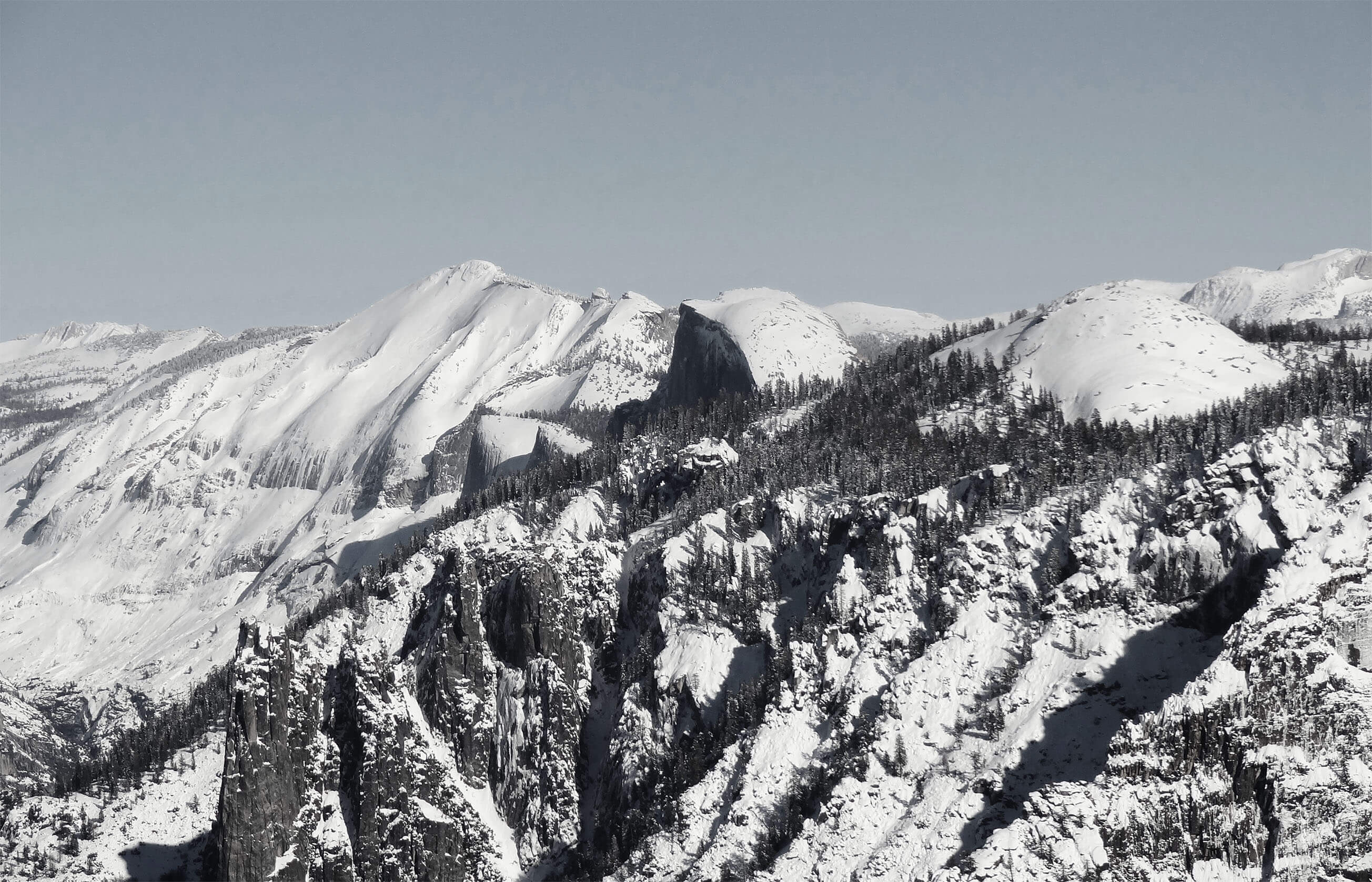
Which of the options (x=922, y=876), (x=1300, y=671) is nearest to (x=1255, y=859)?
(x=1300, y=671)

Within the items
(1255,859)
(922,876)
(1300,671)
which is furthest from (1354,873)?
(922,876)

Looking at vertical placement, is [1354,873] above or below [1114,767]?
below

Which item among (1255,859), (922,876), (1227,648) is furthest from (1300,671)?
(922,876)

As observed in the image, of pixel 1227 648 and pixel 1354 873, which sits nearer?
pixel 1354 873

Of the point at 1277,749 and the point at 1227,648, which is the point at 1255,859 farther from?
the point at 1227,648

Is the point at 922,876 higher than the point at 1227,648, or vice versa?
the point at 1227,648

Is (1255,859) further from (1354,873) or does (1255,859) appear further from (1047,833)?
(1047,833)

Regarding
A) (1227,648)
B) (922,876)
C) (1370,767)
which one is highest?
(1227,648)

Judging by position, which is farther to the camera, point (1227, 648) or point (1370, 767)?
point (1227, 648)
